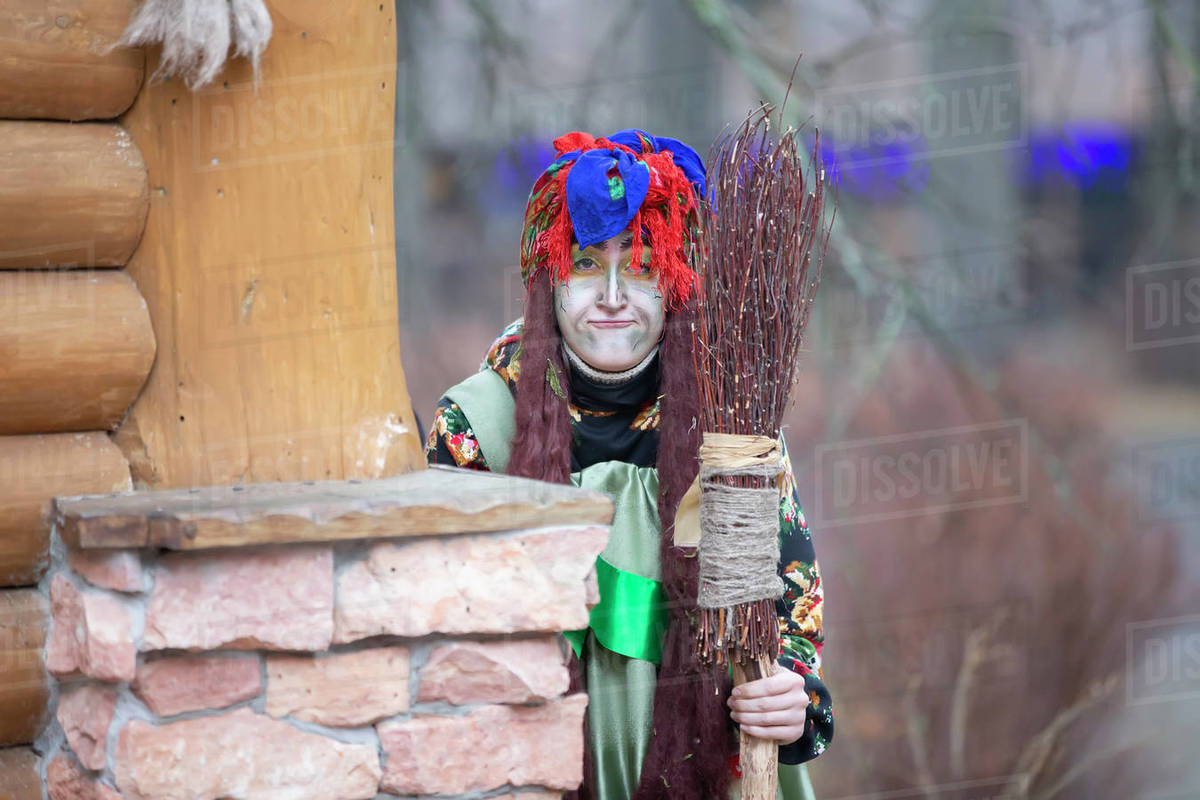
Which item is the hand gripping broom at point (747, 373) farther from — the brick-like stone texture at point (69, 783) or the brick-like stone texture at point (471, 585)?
the brick-like stone texture at point (69, 783)

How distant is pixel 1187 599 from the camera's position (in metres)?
4.68

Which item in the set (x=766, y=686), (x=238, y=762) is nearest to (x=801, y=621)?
(x=766, y=686)

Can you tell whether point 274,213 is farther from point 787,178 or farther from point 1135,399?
point 1135,399

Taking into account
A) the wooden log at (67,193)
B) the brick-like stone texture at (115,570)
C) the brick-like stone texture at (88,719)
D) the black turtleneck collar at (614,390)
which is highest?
the wooden log at (67,193)

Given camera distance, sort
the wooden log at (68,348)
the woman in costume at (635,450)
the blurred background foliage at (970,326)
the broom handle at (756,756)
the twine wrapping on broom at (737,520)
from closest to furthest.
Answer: the wooden log at (68,348), the twine wrapping on broom at (737,520), the broom handle at (756,756), the woman in costume at (635,450), the blurred background foliage at (970,326)

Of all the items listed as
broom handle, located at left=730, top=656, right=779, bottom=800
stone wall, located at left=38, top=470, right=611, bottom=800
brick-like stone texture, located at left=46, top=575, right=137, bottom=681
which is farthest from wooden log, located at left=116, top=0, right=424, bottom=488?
broom handle, located at left=730, top=656, right=779, bottom=800

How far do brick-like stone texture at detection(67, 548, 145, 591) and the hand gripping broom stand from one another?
2.90 feet

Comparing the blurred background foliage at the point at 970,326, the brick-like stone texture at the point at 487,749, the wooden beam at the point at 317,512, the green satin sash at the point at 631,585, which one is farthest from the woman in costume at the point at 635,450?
the blurred background foliage at the point at 970,326

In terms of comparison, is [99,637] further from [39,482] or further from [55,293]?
[55,293]

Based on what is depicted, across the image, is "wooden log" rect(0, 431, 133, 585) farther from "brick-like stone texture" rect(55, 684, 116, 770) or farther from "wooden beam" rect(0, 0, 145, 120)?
"wooden beam" rect(0, 0, 145, 120)

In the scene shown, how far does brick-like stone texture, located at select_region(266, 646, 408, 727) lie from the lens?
1740 mm

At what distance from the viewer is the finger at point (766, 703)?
2.15 meters

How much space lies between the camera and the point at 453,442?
2.57m

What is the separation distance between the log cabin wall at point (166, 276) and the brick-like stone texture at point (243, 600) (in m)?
0.27
